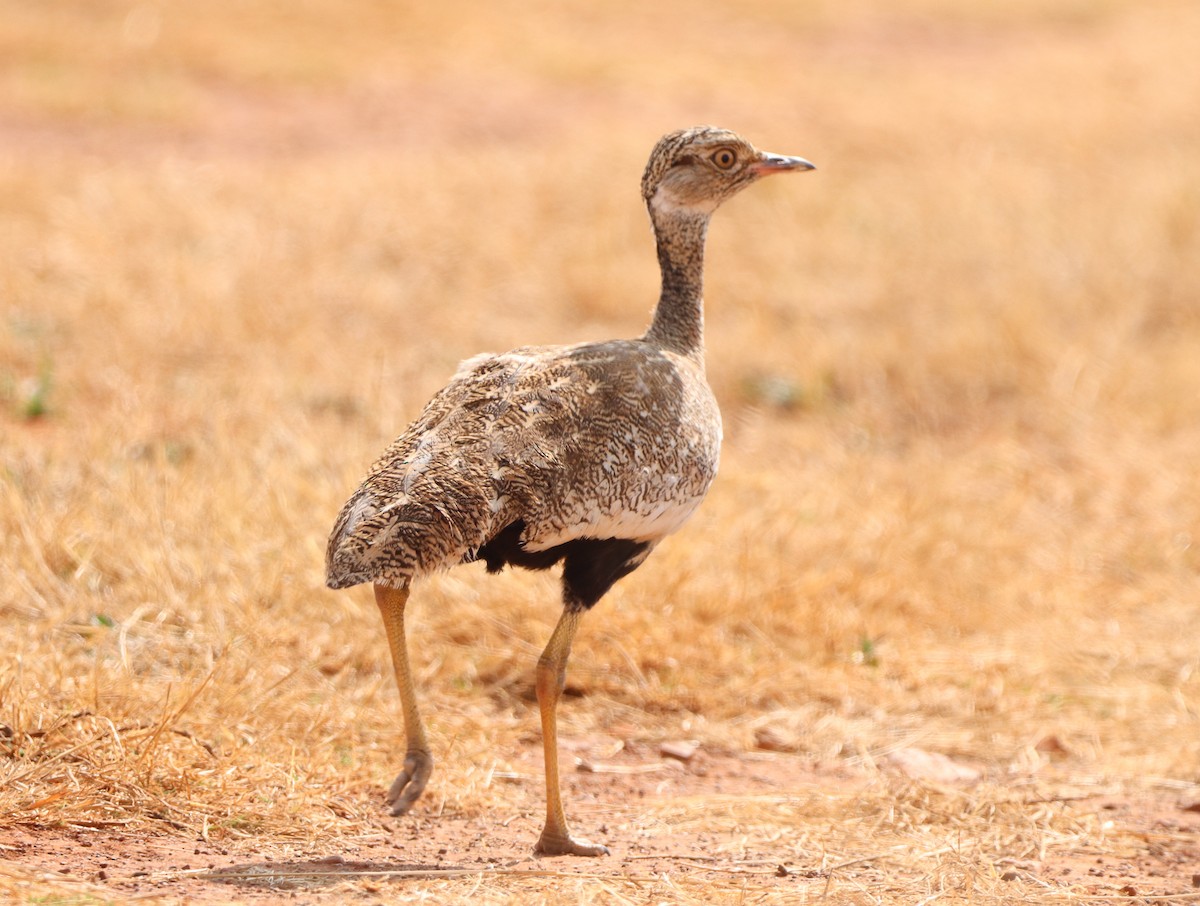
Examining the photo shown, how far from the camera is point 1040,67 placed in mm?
17375

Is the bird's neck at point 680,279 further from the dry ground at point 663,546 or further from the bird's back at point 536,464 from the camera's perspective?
the dry ground at point 663,546

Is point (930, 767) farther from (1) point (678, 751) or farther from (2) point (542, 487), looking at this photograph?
(2) point (542, 487)

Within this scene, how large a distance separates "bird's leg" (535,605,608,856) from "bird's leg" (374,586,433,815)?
343 mm

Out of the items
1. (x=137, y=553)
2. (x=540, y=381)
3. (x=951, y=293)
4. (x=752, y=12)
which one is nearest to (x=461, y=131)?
(x=951, y=293)

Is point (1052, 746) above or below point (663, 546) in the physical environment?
below

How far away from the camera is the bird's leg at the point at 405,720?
4008 millimetres

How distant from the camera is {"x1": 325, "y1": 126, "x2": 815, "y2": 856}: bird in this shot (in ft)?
12.3

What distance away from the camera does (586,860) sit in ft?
13.4

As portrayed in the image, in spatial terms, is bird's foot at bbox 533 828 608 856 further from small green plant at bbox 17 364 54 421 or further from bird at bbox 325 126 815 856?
small green plant at bbox 17 364 54 421

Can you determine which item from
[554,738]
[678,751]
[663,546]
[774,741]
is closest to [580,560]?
[554,738]

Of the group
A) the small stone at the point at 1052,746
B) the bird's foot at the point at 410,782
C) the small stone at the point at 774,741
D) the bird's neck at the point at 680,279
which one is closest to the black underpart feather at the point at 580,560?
the bird's foot at the point at 410,782

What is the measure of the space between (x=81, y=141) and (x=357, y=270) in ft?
10.9

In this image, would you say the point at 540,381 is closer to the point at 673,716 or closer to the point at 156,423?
the point at 673,716

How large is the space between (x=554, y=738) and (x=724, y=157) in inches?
78.6
